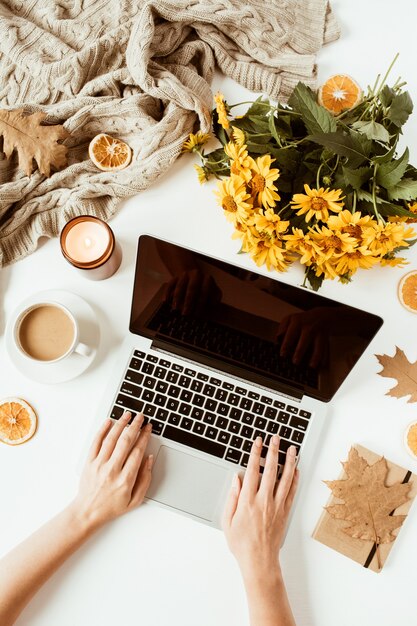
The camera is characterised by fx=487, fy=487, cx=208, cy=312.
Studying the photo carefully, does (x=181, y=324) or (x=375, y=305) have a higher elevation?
(x=375, y=305)

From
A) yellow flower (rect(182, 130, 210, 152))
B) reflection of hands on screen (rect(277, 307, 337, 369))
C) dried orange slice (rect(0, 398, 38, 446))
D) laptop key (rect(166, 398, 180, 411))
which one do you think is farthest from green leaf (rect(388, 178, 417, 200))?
dried orange slice (rect(0, 398, 38, 446))

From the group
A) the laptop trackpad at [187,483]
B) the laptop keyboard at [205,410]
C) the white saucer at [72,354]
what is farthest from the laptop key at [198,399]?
the white saucer at [72,354]

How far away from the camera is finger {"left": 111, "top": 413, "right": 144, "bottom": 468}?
3.00ft

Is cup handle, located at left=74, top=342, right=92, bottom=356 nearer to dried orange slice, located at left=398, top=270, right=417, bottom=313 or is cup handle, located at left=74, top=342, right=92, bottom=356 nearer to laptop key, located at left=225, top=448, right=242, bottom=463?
laptop key, located at left=225, top=448, right=242, bottom=463

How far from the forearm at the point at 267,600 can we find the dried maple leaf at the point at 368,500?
0.17 metres

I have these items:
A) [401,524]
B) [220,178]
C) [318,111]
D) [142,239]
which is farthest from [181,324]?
[401,524]

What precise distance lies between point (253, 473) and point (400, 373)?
354mm

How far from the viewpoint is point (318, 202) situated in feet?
2.34

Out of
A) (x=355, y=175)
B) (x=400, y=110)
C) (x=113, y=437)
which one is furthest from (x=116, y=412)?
(x=400, y=110)

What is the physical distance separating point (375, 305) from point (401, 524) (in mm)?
425

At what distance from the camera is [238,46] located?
1046mm

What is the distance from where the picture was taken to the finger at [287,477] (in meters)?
0.92

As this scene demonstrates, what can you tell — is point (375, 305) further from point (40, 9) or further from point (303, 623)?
point (40, 9)

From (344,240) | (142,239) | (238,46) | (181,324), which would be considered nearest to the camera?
(344,240)
